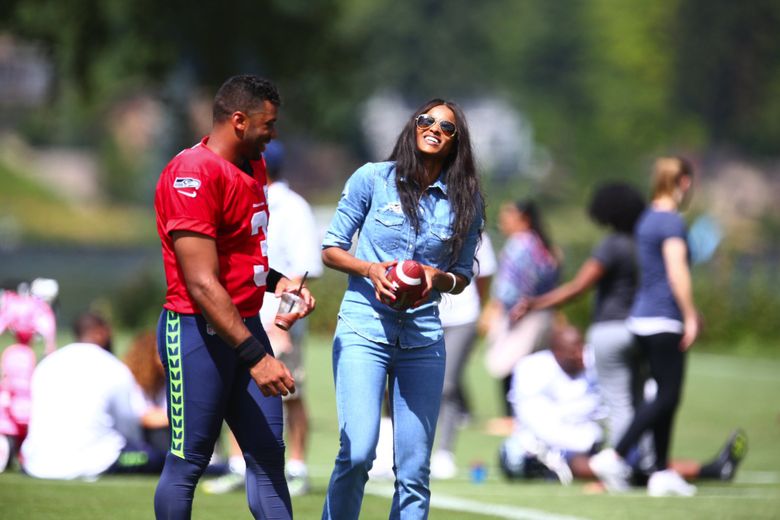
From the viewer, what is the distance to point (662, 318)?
9531 millimetres

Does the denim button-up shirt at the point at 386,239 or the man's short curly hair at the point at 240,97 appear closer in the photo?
the man's short curly hair at the point at 240,97

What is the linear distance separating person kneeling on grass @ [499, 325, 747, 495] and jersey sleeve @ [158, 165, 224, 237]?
16.7 feet

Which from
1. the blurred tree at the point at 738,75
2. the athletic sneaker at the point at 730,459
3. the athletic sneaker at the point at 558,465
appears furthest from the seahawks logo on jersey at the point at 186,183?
the blurred tree at the point at 738,75

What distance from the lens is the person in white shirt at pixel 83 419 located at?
368 inches

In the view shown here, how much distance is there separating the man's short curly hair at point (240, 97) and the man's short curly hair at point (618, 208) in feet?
15.8

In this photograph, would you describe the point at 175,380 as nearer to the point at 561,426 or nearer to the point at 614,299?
the point at 614,299

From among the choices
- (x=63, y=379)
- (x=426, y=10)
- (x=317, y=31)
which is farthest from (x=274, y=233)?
(x=426, y=10)

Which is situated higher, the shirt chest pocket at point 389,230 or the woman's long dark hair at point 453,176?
the woman's long dark hair at point 453,176

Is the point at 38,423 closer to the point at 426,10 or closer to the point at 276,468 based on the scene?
the point at 276,468

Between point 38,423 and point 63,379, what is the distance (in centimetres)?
31

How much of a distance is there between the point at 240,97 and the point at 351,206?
735 mm

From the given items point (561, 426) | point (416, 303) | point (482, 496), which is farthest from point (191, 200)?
point (561, 426)

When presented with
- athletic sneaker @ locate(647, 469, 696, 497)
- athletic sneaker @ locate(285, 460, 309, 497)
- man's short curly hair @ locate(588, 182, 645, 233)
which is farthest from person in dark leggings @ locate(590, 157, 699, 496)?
athletic sneaker @ locate(285, 460, 309, 497)

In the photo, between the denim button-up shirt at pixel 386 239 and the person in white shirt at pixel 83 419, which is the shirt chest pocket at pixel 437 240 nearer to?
the denim button-up shirt at pixel 386 239
